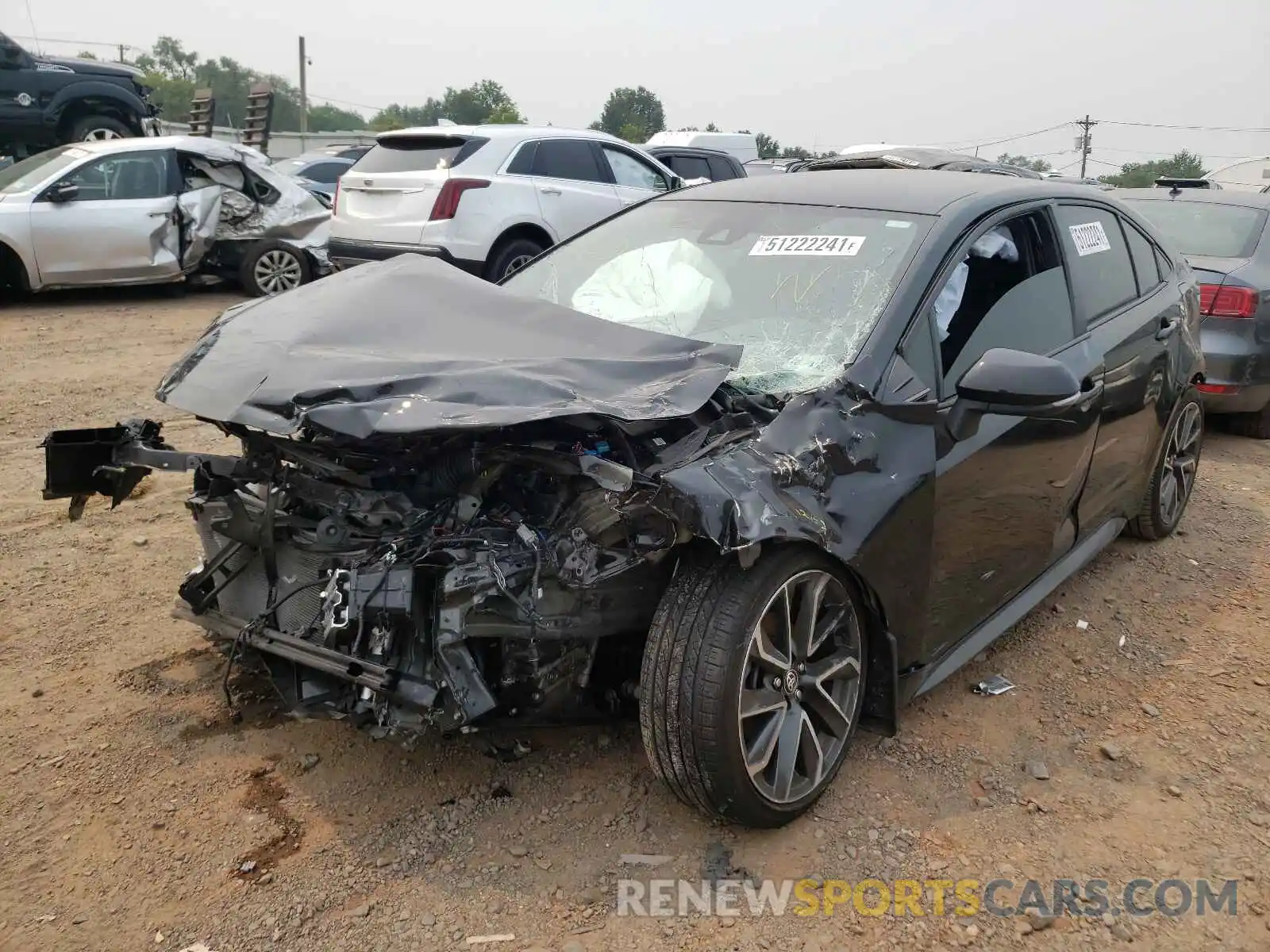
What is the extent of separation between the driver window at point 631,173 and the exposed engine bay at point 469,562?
753 centimetres

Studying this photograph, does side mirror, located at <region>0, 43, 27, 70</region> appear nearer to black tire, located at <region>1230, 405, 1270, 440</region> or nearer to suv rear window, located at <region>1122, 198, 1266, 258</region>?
suv rear window, located at <region>1122, 198, 1266, 258</region>

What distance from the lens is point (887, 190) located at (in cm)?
347

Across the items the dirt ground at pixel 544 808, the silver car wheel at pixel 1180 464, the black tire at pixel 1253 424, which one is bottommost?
the dirt ground at pixel 544 808

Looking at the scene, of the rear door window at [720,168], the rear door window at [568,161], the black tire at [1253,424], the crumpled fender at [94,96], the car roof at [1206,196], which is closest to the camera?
the black tire at [1253,424]

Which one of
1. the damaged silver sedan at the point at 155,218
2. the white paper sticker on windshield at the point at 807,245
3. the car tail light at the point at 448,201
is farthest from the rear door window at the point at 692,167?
the white paper sticker on windshield at the point at 807,245

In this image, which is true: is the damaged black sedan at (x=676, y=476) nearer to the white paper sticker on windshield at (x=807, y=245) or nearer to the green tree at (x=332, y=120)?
the white paper sticker on windshield at (x=807, y=245)

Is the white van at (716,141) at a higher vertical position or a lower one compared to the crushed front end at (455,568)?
higher

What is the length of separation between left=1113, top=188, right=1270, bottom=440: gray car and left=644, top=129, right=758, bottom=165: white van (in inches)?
305

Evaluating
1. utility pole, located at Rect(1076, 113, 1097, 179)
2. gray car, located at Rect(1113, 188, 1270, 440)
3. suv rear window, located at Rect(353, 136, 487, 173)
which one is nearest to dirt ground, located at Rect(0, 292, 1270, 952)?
gray car, located at Rect(1113, 188, 1270, 440)

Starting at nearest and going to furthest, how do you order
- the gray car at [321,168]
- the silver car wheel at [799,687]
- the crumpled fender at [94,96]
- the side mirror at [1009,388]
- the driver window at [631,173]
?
the silver car wheel at [799,687] < the side mirror at [1009,388] < the driver window at [631,173] < the crumpled fender at [94,96] < the gray car at [321,168]

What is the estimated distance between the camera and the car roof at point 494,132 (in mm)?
8648

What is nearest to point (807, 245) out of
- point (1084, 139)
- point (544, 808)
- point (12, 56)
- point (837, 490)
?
point (837, 490)

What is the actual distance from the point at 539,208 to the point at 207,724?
654 centimetres

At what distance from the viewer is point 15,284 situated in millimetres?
9570
